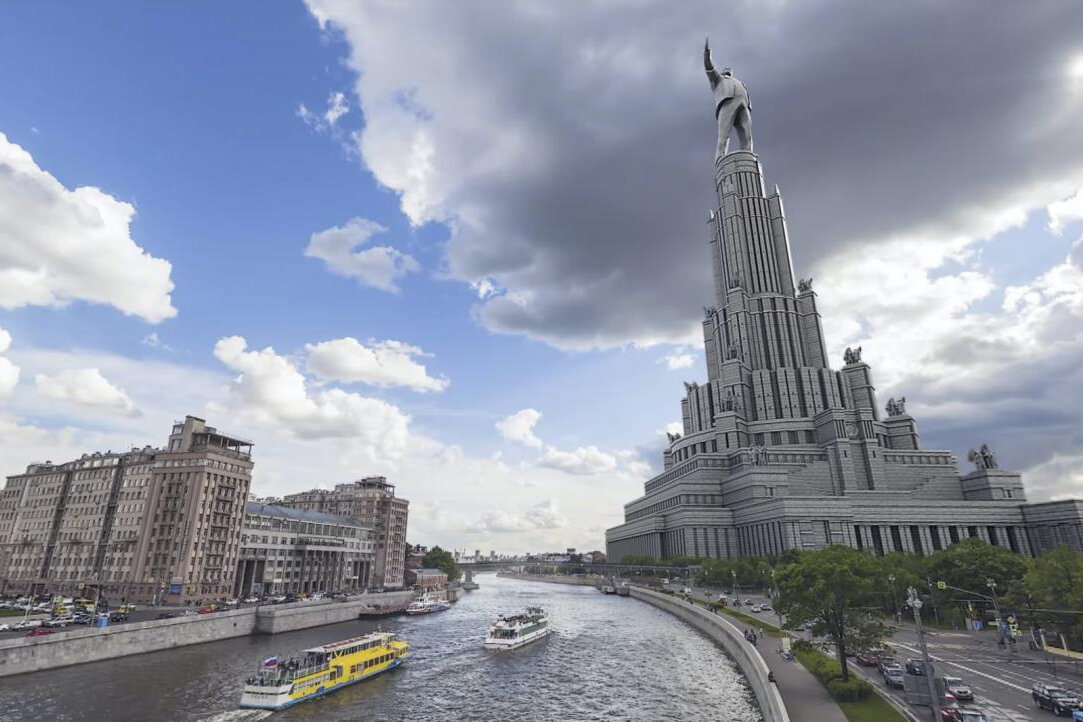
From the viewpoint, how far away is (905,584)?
105938mm

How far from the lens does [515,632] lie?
98.9m

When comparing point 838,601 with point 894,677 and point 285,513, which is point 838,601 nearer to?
point 894,677

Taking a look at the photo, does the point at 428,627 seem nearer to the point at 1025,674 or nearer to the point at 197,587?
the point at 197,587

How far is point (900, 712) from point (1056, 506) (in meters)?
214

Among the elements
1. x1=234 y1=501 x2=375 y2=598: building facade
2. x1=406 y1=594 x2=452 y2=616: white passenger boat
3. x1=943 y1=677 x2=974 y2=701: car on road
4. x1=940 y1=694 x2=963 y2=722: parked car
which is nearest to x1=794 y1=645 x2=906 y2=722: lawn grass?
x1=940 y1=694 x2=963 y2=722: parked car

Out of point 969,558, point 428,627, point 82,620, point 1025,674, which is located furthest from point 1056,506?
point 82,620

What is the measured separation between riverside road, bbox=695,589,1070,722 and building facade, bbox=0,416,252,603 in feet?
384

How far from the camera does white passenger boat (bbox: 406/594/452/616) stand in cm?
15638

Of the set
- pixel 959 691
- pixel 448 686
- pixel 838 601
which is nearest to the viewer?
pixel 959 691

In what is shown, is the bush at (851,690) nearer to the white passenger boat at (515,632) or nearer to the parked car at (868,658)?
the parked car at (868,658)

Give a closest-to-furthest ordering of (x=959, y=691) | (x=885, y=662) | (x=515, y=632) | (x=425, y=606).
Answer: (x=959, y=691), (x=885, y=662), (x=515, y=632), (x=425, y=606)

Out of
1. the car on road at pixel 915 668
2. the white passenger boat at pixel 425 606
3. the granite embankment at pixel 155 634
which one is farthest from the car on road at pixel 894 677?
the white passenger boat at pixel 425 606

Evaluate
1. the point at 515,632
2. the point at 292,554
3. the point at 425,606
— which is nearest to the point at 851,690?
the point at 515,632

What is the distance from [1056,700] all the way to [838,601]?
1683cm
